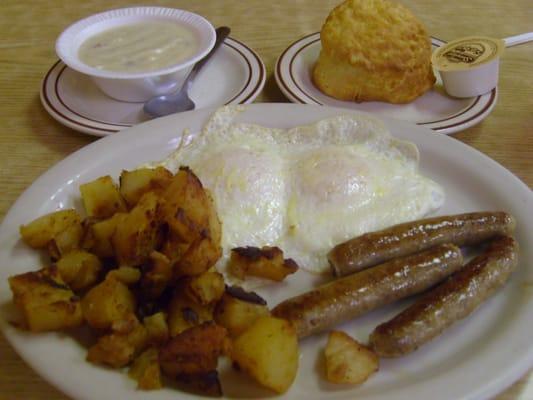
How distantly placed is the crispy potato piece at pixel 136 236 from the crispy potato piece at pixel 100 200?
0.62 ft

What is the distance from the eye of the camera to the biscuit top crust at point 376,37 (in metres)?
2.35

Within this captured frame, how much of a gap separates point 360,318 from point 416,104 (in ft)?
4.11

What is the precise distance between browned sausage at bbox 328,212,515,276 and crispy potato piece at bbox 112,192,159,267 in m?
0.53

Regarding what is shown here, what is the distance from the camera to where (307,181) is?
1848 millimetres

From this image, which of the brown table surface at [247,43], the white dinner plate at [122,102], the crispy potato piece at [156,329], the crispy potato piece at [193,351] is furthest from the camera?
the white dinner plate at [122,102]

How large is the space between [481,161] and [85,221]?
4.34 feet

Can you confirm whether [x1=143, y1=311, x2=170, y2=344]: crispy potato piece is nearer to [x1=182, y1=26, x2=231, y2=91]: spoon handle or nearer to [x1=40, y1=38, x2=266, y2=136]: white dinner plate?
[x1=40, y1=38, x2=266, y2=136]: white dinner plate

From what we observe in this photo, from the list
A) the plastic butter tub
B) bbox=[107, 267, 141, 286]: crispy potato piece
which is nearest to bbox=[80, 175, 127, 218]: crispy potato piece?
bbox=[107, 267, 141, 286]: crispy potato piece

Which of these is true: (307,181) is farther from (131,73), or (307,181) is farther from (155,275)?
(131,73)

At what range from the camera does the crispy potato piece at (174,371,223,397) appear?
1252 millimetres

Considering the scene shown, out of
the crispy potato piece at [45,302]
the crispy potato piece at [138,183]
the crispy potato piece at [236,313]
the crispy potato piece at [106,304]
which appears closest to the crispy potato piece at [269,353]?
the crispy potato piece at [236,313]

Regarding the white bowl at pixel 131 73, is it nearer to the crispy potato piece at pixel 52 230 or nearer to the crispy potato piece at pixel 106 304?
the crispy potato piece at pixel 52 230

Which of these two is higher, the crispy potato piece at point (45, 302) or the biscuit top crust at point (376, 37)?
the biscuit top crust at point (376, 37)

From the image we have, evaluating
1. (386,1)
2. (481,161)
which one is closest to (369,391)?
(481,161)
